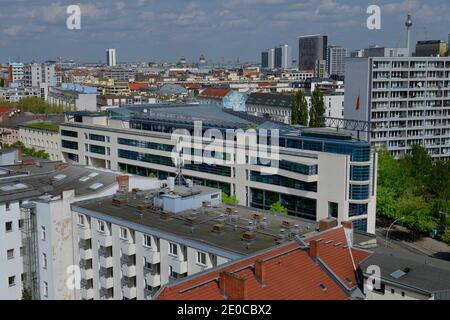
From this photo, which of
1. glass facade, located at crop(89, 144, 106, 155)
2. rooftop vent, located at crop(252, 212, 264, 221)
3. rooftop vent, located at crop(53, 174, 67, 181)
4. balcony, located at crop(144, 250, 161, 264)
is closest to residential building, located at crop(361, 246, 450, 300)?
rooftop vent, located at crop(252, 212, 264, 221)

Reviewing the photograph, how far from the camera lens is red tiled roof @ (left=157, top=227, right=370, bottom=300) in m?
13.4

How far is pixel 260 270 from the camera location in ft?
46.6

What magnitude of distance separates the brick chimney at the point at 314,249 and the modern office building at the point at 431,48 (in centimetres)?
7137

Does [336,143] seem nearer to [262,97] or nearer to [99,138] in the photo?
[99,138]

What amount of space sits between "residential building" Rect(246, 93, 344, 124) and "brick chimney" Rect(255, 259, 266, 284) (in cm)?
7069

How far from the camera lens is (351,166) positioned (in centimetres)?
3494

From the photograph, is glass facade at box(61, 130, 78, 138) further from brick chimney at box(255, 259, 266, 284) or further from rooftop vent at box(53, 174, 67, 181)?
brick chimney at box(255, 259, 266, 284)

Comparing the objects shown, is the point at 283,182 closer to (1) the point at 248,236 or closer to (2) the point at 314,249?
(1) the point at 248,236

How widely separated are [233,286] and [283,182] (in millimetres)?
24913

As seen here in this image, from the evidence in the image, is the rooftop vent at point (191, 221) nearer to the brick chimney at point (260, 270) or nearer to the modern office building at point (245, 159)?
the brick chimney at point (260, 270)

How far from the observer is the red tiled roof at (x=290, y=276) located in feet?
44.1

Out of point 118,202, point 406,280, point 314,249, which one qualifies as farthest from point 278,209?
point 406,280
